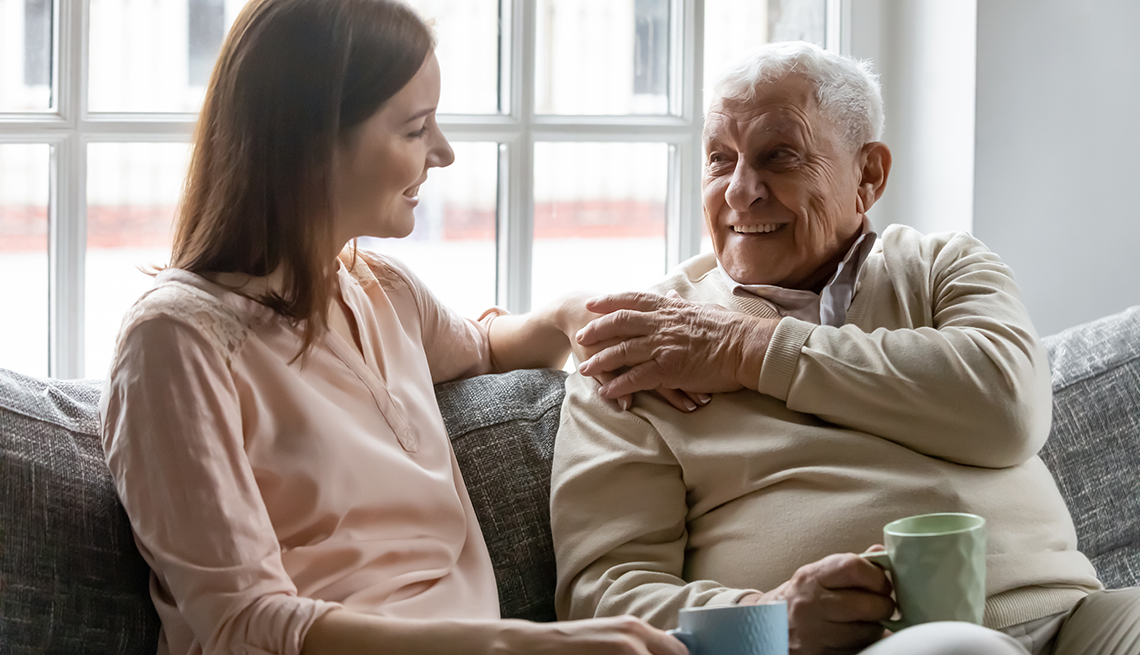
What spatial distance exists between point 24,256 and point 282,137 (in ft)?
3.73

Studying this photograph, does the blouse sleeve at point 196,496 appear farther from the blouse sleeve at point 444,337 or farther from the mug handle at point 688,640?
the blouse sleeve at point 444,337

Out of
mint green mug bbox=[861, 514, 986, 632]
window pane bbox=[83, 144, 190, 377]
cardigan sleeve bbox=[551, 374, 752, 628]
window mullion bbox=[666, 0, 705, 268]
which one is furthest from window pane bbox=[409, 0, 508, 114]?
mint green mug bbox=[861, 514, 986, 632]

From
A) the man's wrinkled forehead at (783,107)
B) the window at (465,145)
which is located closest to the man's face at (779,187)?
the man's wrinkled forehead at (783,107)

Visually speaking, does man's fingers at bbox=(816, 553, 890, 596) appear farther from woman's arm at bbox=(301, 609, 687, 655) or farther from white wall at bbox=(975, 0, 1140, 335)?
white wall at bbox=(975, 0, 1140, 335)

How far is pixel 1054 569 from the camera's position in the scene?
1.41 meters

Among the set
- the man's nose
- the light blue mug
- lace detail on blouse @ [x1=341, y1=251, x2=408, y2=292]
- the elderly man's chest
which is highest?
the man's nose

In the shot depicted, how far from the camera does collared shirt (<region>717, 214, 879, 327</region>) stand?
1629 mm

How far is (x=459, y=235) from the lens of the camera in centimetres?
237

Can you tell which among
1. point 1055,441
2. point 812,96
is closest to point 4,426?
point 812,96

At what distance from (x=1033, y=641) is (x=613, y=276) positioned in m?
1.34

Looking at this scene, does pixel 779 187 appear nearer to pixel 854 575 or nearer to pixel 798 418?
pixel 798 418

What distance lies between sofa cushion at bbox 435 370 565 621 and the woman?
3.9 inches

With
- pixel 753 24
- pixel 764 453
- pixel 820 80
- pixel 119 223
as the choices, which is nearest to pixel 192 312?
pixel 764 453

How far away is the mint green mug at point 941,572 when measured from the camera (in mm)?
1039
